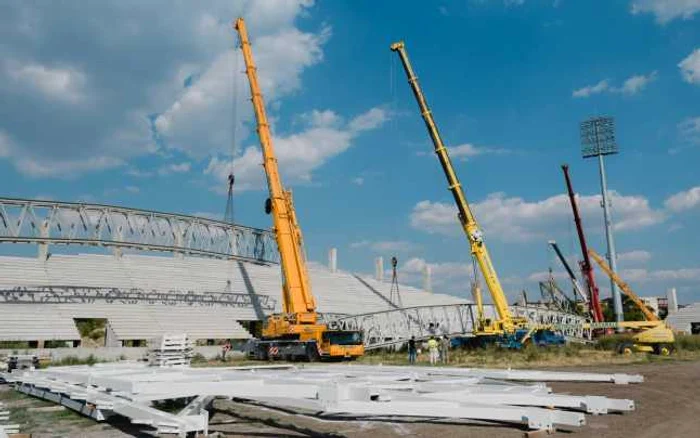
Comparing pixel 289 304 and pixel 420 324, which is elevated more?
pixel 289 304

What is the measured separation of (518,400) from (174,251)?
155ft

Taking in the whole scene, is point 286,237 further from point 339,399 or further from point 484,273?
point 339,399

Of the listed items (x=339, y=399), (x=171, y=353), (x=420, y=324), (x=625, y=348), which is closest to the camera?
(x=339, y=399)

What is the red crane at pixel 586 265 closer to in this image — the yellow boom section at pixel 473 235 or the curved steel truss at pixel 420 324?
the curved steel truss at pixel 420 324

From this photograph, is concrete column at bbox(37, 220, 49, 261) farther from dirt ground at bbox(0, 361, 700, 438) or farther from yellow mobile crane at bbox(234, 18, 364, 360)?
dirt ground at bbox(0, 361, 700, 438)

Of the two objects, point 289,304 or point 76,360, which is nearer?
point 76,360

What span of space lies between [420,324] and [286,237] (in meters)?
16.0

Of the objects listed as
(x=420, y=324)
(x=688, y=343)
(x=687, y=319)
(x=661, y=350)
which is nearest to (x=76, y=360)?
(x=420, y=324)

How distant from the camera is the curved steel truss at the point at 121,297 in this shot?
131ft

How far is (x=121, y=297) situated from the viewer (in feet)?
145

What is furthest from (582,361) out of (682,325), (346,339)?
(682,325)

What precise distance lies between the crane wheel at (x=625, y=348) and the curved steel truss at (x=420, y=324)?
814 centimetres

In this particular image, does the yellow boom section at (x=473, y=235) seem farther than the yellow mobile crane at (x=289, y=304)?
Yes

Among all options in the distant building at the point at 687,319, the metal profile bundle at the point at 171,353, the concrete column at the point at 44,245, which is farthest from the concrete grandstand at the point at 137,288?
the distant building at the point at 687,319
